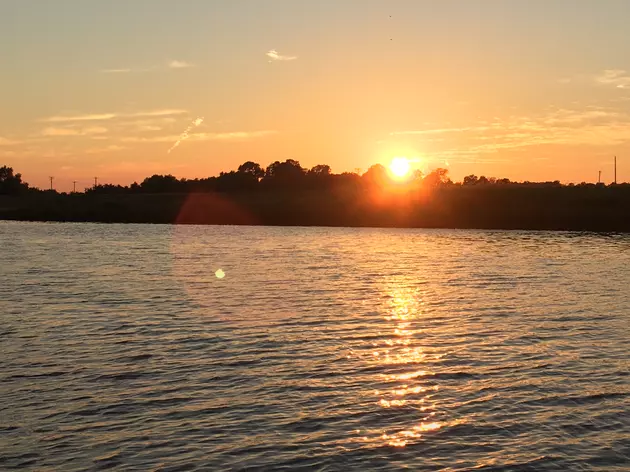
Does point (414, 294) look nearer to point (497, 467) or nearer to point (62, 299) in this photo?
point (62, 299)

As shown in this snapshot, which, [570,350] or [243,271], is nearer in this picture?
[570,350]

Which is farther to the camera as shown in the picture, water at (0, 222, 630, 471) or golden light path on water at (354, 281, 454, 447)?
golden light path on water at (354, 281, 454, 447)

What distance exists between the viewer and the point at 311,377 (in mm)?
22156

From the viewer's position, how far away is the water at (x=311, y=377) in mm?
15898

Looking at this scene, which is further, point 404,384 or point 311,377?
point 311,377

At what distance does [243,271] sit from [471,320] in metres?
28.4

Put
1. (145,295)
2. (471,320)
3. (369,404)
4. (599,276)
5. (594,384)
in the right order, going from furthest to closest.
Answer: (599,276), (145,295), (471,320), (594,384), (369,404)

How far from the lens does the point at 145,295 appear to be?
137 ft

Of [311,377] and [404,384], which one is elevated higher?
[311,377]

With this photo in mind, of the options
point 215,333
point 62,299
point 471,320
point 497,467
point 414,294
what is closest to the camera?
point 497,467

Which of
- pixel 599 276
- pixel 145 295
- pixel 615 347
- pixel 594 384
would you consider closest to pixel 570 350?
pixel 615 347

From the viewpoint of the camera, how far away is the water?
52.2ft

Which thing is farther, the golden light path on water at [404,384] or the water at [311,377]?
the golden light path on water at [404,384]

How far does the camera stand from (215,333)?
29188 mm
